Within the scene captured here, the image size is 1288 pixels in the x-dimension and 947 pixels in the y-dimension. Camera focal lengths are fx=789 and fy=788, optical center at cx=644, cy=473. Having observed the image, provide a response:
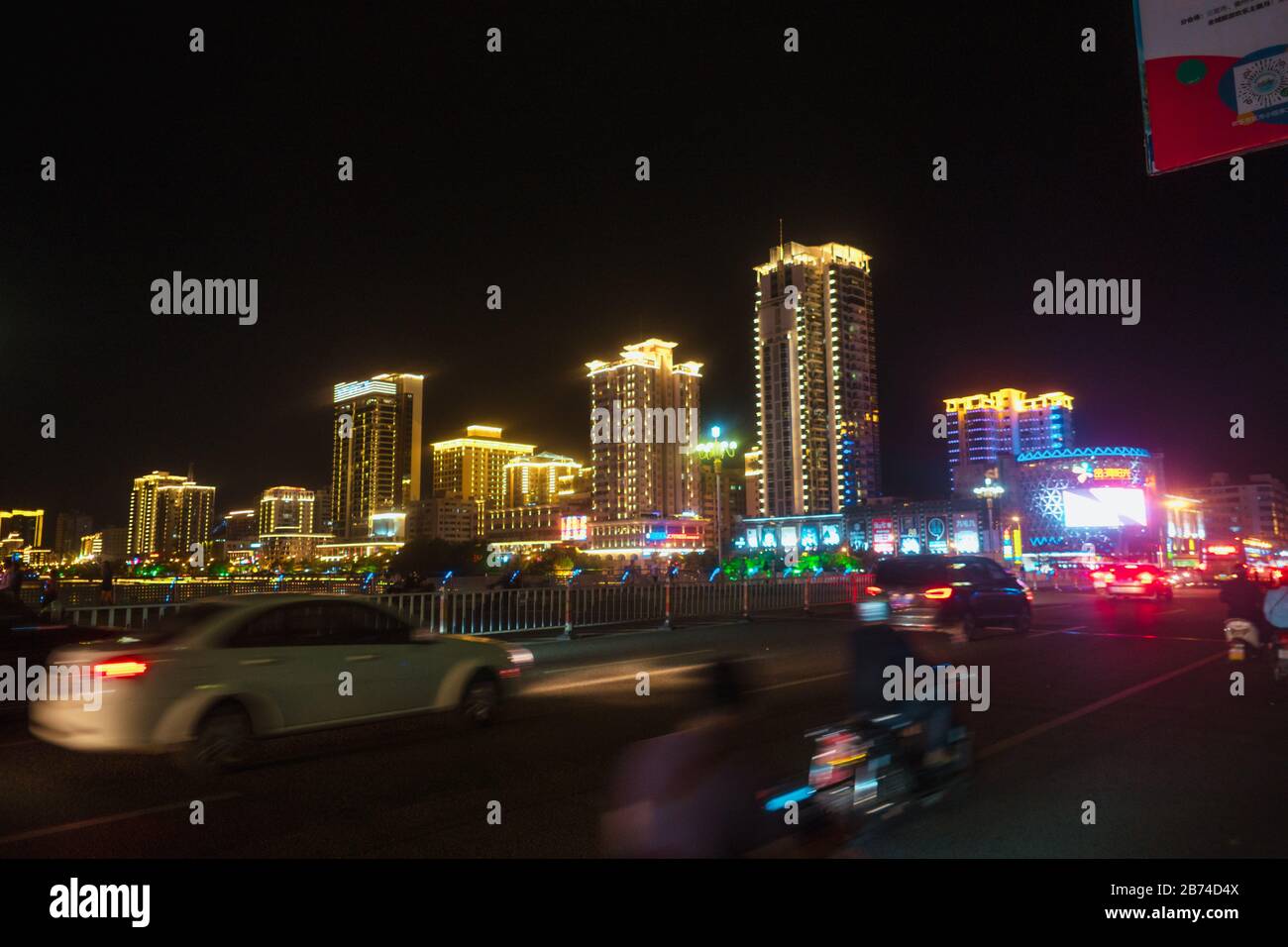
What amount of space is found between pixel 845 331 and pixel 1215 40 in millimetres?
142428

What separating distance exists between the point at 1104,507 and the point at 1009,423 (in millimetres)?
91901

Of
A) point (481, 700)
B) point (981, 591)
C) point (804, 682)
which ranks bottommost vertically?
point (804, 682)

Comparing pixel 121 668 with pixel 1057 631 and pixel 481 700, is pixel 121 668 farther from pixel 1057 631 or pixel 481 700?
pixel 1057 631

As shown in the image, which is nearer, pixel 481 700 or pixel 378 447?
pixel 481 700

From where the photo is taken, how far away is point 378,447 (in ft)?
590

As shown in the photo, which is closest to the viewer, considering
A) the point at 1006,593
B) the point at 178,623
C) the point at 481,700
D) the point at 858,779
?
the point at 858,779

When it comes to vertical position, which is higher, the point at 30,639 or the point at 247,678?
the point at 30,639

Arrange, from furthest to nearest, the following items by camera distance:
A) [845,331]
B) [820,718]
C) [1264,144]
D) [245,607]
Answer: [845,331] < [820,718] < [245,607] < [1264,144]

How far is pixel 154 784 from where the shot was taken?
6199mm

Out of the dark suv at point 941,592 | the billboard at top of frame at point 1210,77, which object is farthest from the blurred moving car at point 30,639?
the dark suv at point 941,592

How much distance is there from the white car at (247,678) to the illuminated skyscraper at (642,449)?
136450 mm

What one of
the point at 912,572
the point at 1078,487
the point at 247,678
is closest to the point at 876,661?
the point at 247,678
